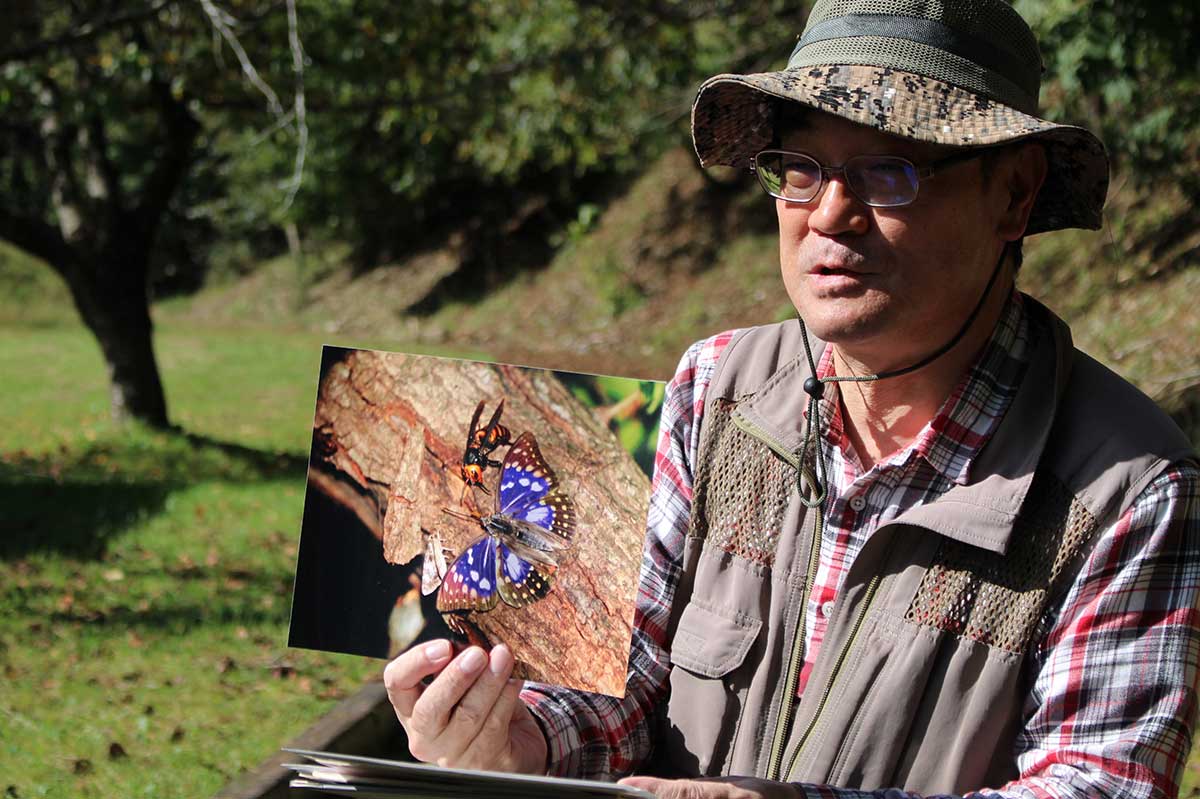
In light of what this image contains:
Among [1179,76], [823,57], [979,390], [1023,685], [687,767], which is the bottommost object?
[687,767]

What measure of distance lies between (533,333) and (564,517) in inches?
660

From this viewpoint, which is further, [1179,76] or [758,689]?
[1179,76]

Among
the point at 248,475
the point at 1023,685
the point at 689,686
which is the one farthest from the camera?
the point at 248,475

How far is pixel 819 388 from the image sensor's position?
2.11 meters

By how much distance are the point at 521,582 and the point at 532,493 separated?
14 cm

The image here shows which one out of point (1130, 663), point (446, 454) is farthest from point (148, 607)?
point (1130, 663)

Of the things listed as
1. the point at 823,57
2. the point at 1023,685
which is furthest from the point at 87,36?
the point at 1023,685

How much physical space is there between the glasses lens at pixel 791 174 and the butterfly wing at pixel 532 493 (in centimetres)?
58

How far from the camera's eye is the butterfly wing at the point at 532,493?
1.97m

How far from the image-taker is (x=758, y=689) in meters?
2.04

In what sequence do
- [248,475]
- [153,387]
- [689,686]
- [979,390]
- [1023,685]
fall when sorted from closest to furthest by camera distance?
[1023,685] → [979,390] → [689,686] → [248,475] → [153,387]

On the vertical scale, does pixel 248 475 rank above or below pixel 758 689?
below

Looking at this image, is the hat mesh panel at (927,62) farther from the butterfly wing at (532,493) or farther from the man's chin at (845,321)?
the butterfly wing at (532,493)

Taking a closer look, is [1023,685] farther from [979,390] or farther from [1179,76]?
[1179,76]
